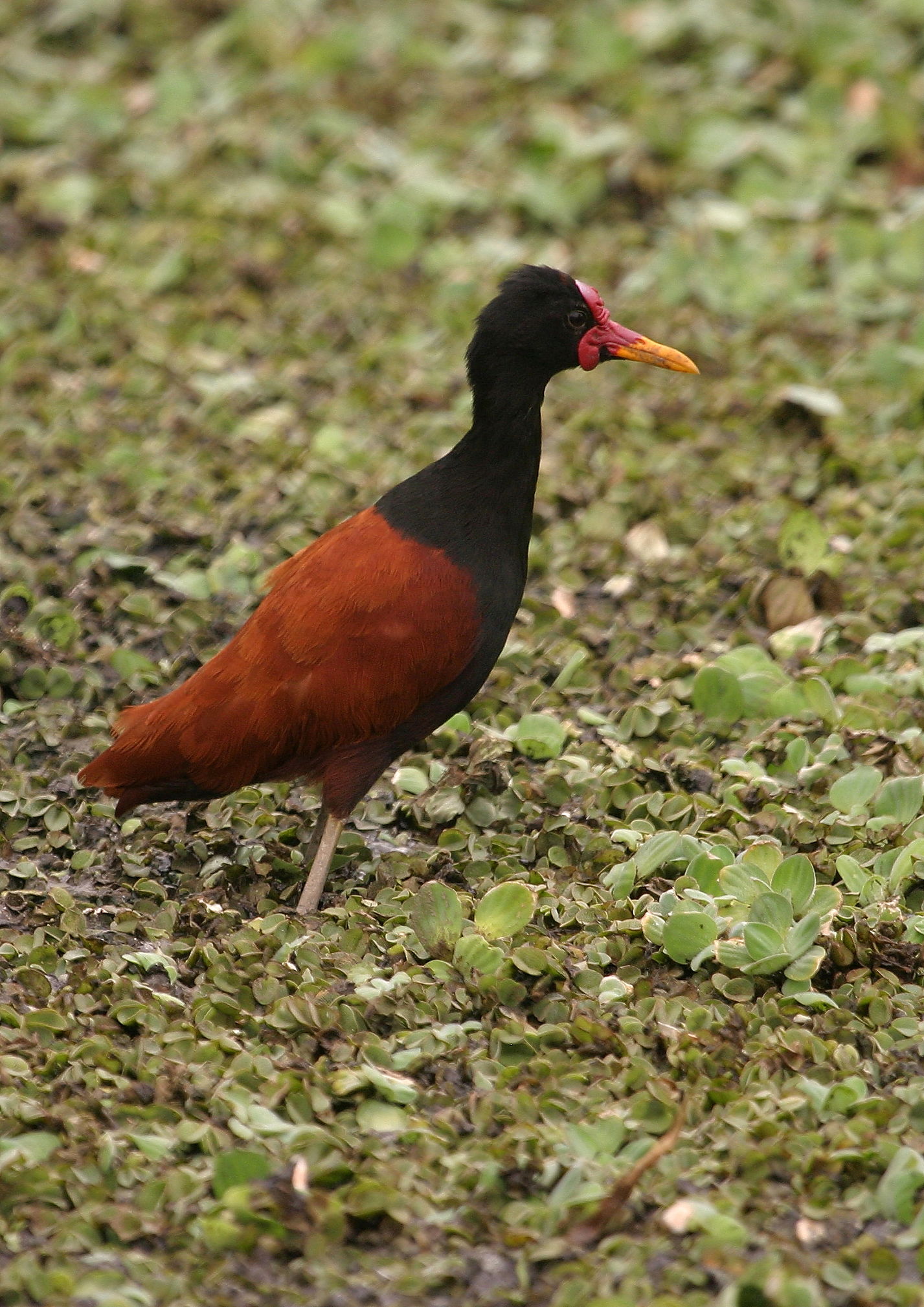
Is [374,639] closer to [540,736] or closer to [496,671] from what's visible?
[540,736]

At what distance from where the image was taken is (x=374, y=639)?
4.88 meters

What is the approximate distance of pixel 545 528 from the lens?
6.91 metres

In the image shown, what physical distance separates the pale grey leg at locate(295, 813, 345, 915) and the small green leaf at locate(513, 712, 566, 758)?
0.85 meters

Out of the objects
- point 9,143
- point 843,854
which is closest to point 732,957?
point 843,854

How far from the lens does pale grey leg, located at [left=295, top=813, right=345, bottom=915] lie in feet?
16.1

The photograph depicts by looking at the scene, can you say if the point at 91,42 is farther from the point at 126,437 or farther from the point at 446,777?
the point at 446,777

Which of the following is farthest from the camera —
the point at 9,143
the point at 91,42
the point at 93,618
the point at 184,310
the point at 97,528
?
the point at 91,42

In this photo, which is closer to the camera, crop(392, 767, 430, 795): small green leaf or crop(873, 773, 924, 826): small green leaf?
crop(873, 773, 924, 826): small green leaf

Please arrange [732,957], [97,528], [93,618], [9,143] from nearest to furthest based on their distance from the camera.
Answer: [732,957]
[93,618]
[97,528]
[9,143]

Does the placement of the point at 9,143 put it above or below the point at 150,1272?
above

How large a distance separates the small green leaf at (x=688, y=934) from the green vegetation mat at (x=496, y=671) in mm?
12

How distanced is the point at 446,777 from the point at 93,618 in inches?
60.7

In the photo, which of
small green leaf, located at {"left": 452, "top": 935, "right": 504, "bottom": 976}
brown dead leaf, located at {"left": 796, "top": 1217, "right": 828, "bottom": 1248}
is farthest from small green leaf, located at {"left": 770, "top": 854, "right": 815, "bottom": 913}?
brown dead leaf, located at {"left": 796, "top": 1217, "right": 828, "bottom": 1248}

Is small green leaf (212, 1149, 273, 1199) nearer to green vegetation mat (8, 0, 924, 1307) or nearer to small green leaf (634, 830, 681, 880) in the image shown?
green vegetation mat (8, 0, 924, 1307)
